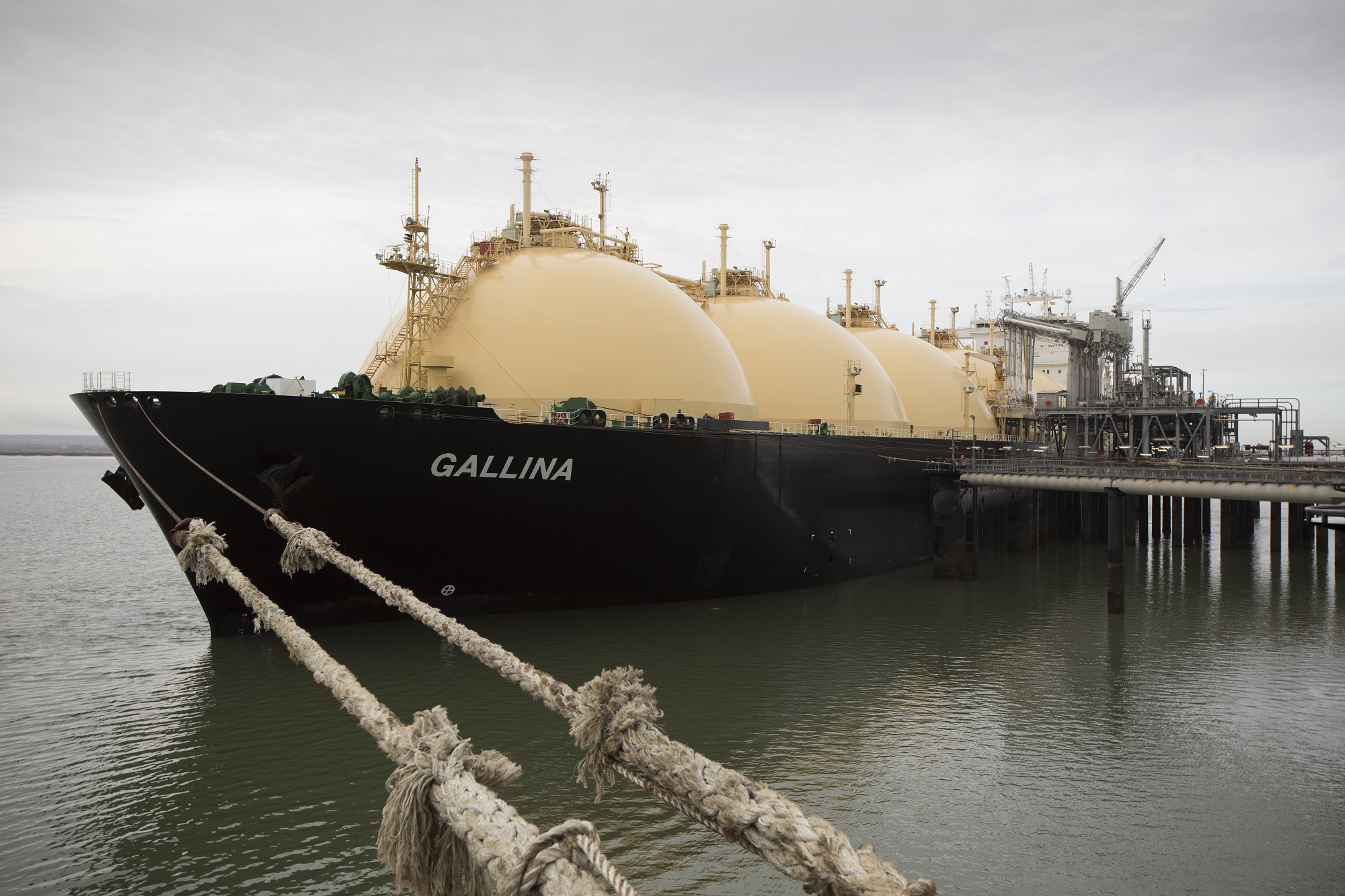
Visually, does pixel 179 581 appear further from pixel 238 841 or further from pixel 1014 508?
pixel 1014 508

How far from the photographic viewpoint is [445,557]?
19219mm

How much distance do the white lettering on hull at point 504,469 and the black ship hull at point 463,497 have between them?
0.11ft

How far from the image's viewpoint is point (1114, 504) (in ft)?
81.8

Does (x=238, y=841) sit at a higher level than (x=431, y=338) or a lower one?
lower

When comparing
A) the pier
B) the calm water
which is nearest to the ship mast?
the calm water

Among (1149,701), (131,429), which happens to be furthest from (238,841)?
(1149,701)

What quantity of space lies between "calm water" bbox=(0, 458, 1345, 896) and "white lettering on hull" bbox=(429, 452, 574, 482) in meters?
3.46

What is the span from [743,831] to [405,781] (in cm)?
166

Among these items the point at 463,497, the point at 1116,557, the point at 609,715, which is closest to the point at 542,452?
the point at 463,497

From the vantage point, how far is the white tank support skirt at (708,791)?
3.66 metres

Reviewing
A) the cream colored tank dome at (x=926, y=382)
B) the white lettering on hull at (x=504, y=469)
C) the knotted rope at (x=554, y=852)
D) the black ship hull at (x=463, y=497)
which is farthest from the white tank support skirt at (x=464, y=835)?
the cream colored tank dome at (x=926, y=382)

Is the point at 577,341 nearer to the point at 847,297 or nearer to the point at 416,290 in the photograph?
the point at 416,290

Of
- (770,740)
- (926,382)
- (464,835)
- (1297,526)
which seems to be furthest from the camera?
(926,382)

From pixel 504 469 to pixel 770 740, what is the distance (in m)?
8.56
